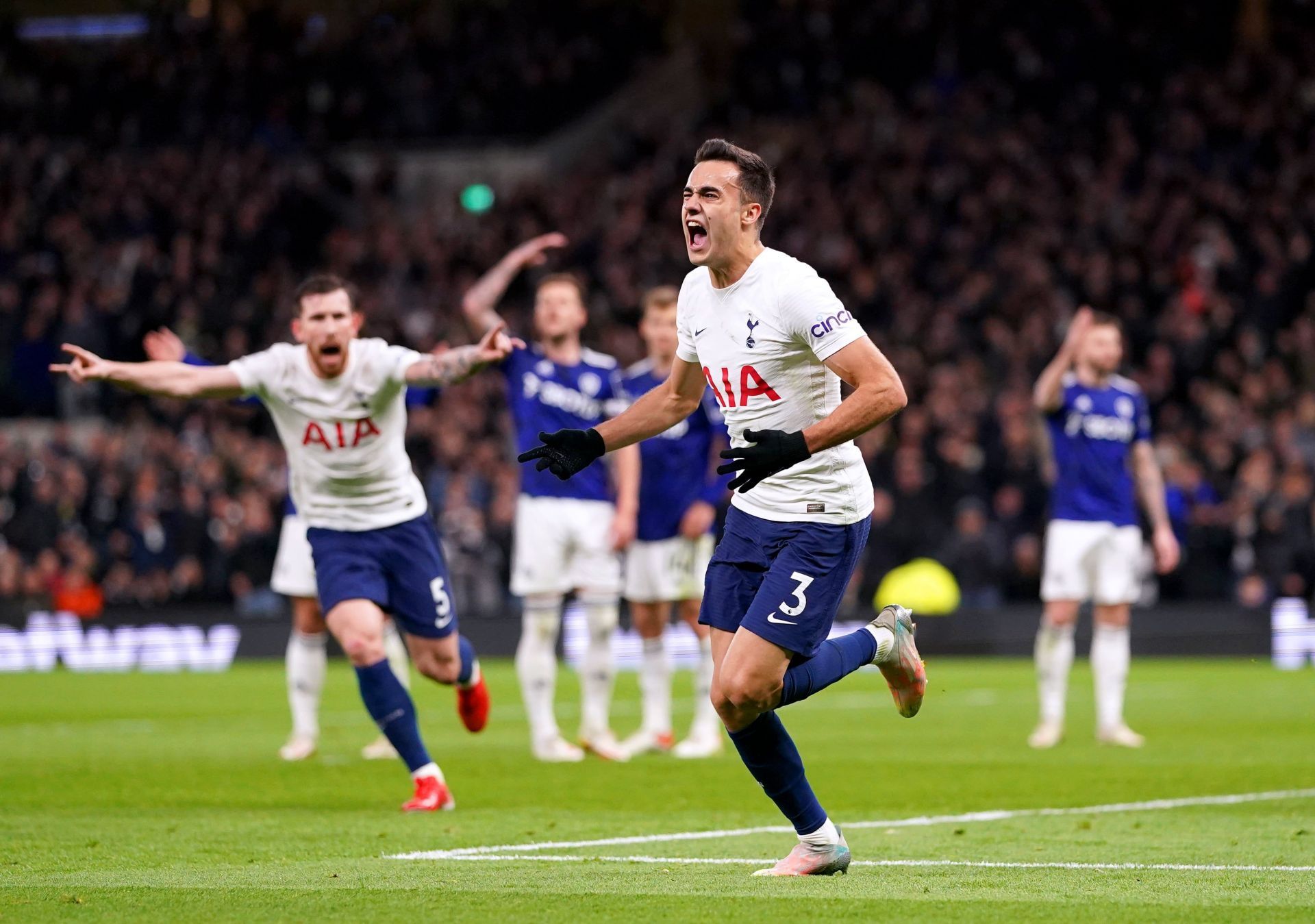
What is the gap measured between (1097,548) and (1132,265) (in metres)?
12.9

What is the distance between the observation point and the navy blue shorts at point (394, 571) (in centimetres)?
986

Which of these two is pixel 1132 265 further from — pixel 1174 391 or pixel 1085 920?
pixel 1085 920

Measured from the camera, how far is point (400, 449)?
1017cm

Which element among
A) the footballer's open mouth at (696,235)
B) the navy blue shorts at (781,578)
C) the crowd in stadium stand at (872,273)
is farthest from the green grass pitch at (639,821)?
the crowd in stadium stand at (872,273)

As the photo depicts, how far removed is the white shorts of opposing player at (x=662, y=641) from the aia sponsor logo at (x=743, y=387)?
5.62m

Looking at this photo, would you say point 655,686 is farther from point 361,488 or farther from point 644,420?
point 644,420

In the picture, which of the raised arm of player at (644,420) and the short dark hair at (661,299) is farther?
the short dark hair at (661,299)

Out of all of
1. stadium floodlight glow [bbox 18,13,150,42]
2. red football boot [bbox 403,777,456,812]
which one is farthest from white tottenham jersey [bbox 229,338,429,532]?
stadium floodlight glow [bbox 18,13,150,42]

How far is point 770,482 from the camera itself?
7258 millimetres

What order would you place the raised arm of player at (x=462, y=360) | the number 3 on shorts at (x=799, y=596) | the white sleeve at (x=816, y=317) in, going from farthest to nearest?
the raised arm of player at (x=462, y=360) → the number 3 on shorts at (x=799, y=596) → the white sleeve at (x=816, y=317)

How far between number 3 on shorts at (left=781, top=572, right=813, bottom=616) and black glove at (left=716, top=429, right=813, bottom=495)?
0.51 metres

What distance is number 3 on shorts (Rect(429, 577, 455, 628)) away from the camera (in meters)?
10.1

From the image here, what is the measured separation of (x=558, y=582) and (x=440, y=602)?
276 centimetres

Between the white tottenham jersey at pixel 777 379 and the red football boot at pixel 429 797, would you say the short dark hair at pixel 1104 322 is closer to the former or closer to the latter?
the red football boot at pixel 429 797
